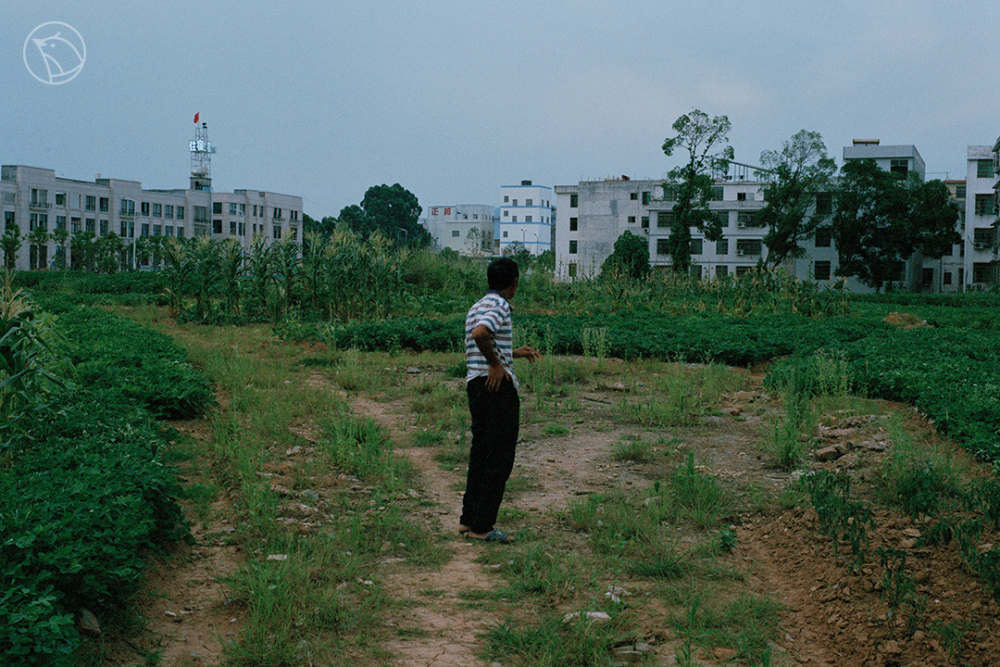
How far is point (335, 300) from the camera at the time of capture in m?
20.5

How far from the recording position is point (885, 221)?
52.2 meters

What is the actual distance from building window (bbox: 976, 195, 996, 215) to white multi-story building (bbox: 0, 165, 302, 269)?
46677mm

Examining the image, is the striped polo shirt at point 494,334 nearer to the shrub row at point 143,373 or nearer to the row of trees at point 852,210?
the shrub row at point 143,373

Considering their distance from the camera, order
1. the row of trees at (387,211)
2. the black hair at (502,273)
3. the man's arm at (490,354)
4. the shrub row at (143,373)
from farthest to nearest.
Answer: the row of trees at (387,211), the shrub row at (143,373), the black hair at (502,273), the man's arm at (490,354)

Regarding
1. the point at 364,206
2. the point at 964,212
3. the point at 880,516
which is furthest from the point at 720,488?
the point at 364,206

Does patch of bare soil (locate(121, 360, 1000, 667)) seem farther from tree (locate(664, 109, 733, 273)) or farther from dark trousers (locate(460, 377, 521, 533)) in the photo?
tree (locate(664, 109, 733, 273))

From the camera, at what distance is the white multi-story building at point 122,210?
68938mm

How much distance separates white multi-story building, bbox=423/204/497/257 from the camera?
353 feet

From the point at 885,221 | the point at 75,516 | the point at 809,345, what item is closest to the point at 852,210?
the point at 885,221

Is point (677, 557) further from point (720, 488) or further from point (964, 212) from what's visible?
point (964, 212)

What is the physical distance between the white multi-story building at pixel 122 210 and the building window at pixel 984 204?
153ft

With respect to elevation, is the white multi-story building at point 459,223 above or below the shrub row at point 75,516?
above

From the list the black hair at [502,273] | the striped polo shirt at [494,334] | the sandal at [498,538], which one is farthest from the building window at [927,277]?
the sandal at [498,538]

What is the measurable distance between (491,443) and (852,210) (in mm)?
51548
